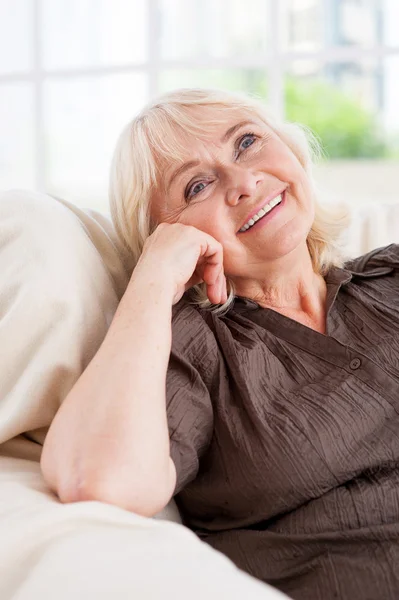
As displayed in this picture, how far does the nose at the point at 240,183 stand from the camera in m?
1.59

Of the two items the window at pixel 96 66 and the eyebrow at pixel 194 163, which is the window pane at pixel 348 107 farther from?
the eyebrow at pixel 194 163

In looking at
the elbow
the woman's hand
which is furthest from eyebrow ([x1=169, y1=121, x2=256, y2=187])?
the elbow

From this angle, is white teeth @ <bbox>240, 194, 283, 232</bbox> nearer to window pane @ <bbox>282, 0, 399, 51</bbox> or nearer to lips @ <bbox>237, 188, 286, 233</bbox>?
lips @ <bbox>237, 188, 286, 233</bbox>

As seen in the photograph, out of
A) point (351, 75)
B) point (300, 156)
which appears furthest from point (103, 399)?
point (351, 75)

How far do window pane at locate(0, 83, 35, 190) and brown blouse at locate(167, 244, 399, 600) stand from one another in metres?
2.92

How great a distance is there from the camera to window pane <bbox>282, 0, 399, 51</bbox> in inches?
233

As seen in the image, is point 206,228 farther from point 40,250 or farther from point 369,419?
point 369,419

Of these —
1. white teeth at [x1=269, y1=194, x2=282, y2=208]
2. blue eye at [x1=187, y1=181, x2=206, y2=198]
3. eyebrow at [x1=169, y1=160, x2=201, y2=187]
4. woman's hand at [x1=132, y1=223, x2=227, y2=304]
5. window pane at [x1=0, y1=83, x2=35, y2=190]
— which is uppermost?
eyebrow at [x1=169, y1=160, x2=201, y2=187]

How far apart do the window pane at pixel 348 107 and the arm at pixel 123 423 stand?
6.29m

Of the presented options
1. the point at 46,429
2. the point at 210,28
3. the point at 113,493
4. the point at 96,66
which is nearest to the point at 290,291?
the point at 46,429

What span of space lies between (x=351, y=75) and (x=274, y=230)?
6454 mm

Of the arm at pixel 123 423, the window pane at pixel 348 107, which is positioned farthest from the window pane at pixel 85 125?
the window pane at pixel 348 107

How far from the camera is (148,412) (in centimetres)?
122

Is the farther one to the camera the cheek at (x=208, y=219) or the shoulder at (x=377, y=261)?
the shoulder at (x=377, y=261)
